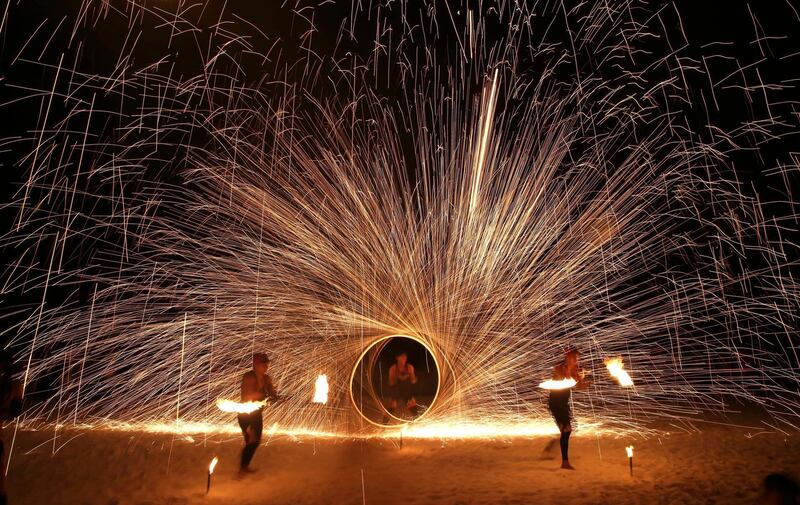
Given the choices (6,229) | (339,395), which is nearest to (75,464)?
(339,395)

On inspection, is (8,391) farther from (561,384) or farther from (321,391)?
(561,384)

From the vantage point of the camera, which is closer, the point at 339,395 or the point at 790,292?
the point at 339,395

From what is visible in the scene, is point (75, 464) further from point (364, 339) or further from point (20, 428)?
point (364, 339)

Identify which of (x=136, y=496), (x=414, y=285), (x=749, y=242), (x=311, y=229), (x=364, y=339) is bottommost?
(x=136, y=496)

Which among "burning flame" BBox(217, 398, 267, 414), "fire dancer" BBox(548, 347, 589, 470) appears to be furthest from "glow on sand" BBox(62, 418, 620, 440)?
"burning flame" BBox(217, 398, 267, 414)

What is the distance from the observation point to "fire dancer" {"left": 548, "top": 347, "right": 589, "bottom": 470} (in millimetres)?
5289

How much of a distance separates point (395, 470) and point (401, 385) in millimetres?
1793

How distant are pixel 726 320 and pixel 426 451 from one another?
1509 centimetres

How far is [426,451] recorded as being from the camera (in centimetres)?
624

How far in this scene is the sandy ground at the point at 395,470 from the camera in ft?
15.0

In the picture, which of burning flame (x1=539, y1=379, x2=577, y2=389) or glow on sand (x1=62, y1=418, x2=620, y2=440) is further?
glow on sand (x1=62, y1=418, x2=620, y2=440)

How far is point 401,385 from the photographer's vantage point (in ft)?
23.6

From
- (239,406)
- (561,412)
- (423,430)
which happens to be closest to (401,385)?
(423,430)

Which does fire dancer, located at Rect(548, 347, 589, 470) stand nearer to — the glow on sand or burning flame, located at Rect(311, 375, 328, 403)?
the glow on sand
